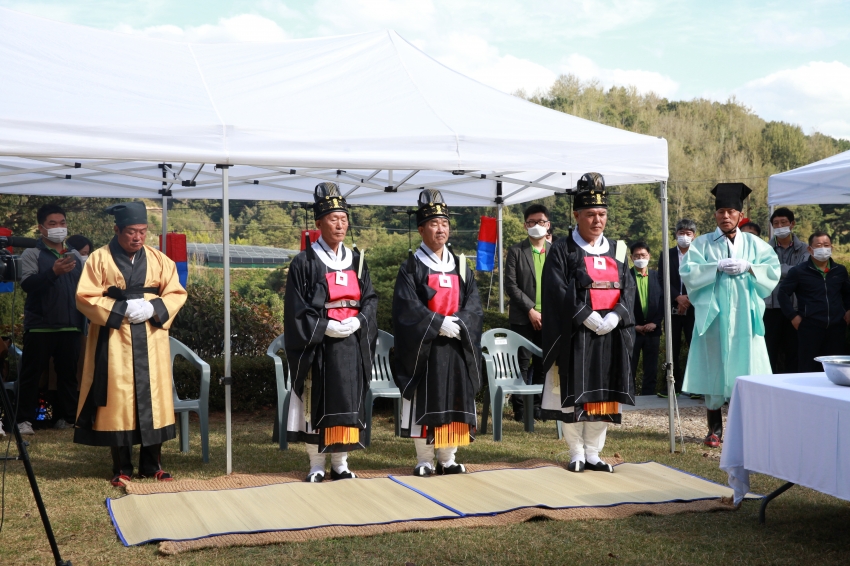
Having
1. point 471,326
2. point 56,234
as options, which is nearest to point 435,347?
point 471,326

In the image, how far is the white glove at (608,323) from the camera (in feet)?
18.4

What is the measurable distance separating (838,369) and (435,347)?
2.41m

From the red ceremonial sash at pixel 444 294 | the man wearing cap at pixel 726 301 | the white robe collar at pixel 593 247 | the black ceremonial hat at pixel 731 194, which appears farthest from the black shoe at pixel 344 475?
the black ceremonial hat at pixel 731 194

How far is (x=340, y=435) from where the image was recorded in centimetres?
535

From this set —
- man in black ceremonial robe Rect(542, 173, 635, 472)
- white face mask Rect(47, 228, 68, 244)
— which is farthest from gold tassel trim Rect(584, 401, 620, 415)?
white face mask Rect(47, 228, 68, 244)

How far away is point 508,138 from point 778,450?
2654mm

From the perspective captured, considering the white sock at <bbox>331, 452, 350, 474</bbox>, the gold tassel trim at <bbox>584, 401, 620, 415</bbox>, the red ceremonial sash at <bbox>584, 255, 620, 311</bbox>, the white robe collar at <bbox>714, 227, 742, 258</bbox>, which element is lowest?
the white sock at <bbox>331, 452, 350, 474</bbox>

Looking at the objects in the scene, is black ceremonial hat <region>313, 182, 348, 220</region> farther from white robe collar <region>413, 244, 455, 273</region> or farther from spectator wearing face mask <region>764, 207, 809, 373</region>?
spectator wearing face mask <region>764, 207, 809, 373</region>

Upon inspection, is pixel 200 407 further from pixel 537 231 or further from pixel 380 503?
pixel 537 231

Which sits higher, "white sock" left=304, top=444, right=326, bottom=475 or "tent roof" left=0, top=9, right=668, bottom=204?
"tent roof" left=0, top=9, right=668, bottom=204

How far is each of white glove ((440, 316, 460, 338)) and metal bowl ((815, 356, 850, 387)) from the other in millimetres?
2211

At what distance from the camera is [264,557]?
3910 millimetres

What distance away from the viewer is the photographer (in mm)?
6789

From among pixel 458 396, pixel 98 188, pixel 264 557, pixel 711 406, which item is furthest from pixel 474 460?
pixel 98 188
